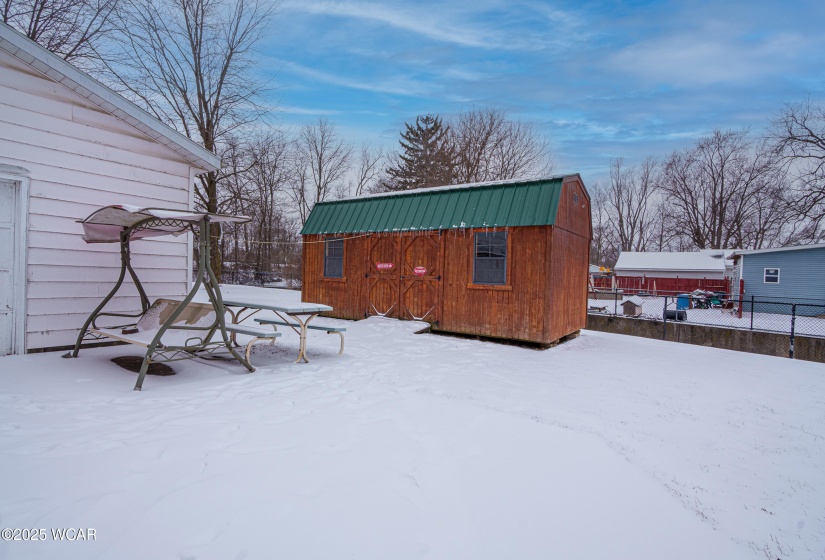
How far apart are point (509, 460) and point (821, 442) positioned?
3446mm

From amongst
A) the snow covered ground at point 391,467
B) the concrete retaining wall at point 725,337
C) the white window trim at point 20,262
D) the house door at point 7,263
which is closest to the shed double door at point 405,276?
the snow covered ground at point 391,467

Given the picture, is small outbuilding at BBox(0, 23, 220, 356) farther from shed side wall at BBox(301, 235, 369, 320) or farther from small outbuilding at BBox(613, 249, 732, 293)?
small outbuilding at BBox(613, 249, 732, 293)

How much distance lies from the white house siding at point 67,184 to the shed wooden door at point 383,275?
4708mm

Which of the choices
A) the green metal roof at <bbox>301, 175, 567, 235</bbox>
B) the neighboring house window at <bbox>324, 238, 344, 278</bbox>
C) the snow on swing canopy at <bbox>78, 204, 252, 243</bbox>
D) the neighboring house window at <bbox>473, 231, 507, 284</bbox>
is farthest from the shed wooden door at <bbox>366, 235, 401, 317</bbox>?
the snow on swing canopy at <bbox>78, 204, 252, 243</bbox>

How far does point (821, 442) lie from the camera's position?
4082 mm

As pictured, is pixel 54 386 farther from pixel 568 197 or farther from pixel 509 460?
pixel 568 197

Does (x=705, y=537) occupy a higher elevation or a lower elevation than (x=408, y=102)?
lower

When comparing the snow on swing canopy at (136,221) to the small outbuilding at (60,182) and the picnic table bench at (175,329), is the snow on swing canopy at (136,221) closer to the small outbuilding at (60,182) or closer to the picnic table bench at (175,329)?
the small outbuilding at (60,182)

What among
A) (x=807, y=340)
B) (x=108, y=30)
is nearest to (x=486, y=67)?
(x=108, y=30)

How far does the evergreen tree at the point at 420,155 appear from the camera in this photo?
30.5 metres

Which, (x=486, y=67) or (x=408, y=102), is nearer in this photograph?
(x=486, y=67)

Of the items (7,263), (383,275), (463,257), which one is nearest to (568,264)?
(463,257)

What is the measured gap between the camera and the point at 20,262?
514cm

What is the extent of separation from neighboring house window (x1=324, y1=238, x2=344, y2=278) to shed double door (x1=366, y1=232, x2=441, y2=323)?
93 centimetres
